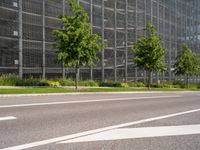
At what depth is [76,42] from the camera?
21.3 m

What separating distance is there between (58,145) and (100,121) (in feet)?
10.1

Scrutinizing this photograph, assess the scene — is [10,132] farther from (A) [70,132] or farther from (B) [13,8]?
(B) [13,8]

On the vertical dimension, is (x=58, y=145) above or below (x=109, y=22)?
below

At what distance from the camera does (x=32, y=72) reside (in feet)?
98.0

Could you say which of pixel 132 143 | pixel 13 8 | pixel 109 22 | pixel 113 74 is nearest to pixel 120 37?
pixel 109 22

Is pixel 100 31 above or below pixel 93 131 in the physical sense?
above

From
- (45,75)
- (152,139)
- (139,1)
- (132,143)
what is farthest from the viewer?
(139,1)

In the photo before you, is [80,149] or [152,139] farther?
[152,139]

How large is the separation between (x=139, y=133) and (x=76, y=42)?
14.7 m

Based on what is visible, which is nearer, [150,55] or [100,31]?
[150,55]

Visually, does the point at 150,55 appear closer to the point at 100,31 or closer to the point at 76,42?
the point at 100,31

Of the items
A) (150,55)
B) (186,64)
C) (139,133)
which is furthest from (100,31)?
(139,133)

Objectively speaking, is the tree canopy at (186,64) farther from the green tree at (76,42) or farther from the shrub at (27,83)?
the shrub at (27,83)

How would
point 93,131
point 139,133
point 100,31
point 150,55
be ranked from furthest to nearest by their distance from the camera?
point 100,31 → point 150,55 → point 93,131 → point 139,133
